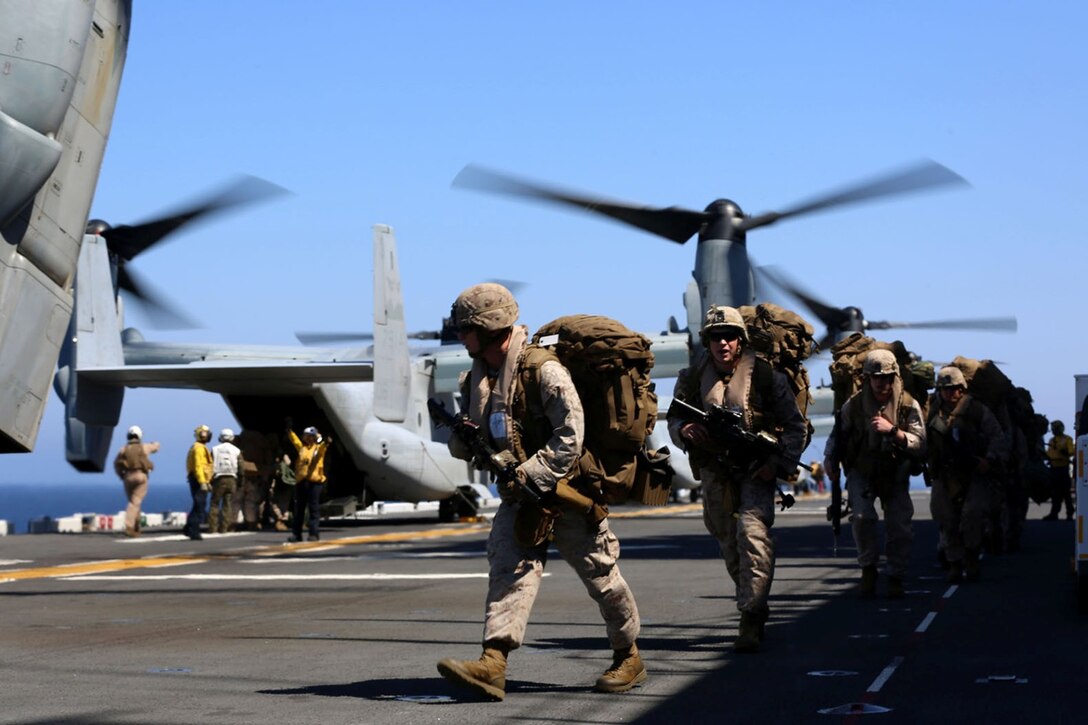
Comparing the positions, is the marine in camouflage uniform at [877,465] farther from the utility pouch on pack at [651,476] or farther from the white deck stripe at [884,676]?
the utility pouch on pack at [651,476]

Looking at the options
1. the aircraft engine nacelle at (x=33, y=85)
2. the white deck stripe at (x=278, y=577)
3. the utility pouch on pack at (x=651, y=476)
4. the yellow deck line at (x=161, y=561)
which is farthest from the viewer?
the yellow deck line at (x=161, y=561)

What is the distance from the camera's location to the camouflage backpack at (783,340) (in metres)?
9.39

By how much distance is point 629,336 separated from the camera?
7102 millimetres

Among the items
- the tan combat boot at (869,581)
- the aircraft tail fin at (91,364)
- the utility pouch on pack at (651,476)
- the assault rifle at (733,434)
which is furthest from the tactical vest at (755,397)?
the aircraft tail fin at (91,364)

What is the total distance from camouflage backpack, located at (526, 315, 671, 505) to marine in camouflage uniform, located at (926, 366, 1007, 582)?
7147 mm

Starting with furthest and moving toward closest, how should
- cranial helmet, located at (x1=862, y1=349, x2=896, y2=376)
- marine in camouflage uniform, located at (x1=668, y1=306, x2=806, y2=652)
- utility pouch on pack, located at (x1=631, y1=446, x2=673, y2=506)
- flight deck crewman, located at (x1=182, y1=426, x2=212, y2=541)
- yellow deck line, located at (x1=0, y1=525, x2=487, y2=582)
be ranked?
flight deck crewman, located at (x1=182, y1=426, x2=212, y2=541) < yellow deck line, located at (x1=0, y1=525, x2=487, y2=582) < cranial helmet, located at (x1=862, y1=349, x2=896, y2=376) < marine in camouflage uniform, located at (x1=668, y1=306, x2=806, y2=652) < utility pouch on pack, located at (x1=631, y1=446, x2=673, y2=506)

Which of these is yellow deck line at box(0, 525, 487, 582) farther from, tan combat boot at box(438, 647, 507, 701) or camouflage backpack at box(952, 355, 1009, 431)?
tan combat boot at box(438, 647, 507, 701)

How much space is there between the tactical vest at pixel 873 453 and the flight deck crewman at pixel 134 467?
14.8 metres

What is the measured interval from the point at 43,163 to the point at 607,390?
7794 mm

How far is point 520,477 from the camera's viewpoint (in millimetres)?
6641

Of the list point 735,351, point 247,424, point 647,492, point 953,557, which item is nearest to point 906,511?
point 953,557

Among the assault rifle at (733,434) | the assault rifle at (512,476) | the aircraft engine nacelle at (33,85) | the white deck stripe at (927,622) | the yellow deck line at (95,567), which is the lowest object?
the yellow deck line at (95,567)

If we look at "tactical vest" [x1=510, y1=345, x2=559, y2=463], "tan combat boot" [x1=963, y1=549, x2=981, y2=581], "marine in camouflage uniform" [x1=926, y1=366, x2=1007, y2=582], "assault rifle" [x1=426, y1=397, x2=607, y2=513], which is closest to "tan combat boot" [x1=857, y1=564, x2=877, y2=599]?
"marine in camouflage uniform" [x1=926, y1=366, x2=1007, y2=582]

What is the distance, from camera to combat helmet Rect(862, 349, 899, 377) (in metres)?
11.4
